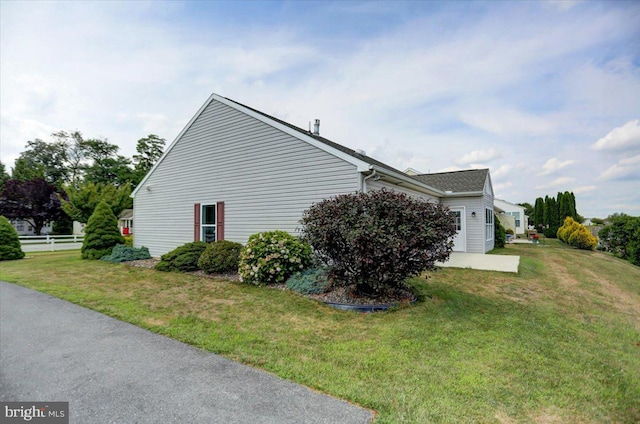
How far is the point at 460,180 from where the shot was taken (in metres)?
15.2

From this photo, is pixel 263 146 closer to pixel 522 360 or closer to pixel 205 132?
pixel 205 132

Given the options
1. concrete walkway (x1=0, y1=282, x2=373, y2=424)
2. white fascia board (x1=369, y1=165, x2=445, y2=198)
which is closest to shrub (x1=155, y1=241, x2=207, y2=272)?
concrete walkway (x1=0, y1=282, x2=373, y2=424)

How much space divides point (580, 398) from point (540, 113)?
11.8 m

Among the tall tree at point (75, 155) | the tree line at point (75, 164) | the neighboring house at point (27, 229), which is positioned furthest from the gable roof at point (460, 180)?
the tall tree at point (75, 155)

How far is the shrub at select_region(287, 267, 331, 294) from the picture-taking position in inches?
245

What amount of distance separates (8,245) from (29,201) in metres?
16.5

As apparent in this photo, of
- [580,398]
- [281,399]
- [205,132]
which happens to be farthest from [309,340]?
[205,132]

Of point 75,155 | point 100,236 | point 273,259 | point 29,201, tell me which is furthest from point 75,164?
point 273,259

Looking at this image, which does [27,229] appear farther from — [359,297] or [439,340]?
[439,340]

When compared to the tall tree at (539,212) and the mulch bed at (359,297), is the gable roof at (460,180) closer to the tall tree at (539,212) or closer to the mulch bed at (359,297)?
the mulch bed at (359,297)

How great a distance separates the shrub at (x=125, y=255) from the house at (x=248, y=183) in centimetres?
51

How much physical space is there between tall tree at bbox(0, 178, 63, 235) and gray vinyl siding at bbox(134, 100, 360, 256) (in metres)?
20.4

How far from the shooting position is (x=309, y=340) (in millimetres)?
3881

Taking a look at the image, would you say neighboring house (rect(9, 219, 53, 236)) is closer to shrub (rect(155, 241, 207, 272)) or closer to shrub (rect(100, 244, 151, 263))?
shrub (rect(100, 244, 151, 263))
